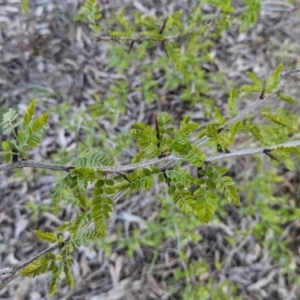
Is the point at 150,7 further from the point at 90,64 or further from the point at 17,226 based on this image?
the point at 17,226

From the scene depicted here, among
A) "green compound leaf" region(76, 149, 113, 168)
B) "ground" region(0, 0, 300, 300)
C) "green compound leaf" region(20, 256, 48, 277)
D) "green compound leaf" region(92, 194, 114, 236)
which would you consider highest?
"green compound leaf" region(76, 149, 113, 168)

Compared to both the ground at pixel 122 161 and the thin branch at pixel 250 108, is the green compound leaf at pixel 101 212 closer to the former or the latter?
the thin branch at pixel 250 108

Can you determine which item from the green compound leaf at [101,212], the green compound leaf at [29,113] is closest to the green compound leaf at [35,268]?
the green compound leaf at [101,212]

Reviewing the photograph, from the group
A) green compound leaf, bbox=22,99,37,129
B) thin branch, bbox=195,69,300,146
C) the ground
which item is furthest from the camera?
the ground

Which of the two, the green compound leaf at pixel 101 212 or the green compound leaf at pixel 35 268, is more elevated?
the green compound leaf at pixel 101 212

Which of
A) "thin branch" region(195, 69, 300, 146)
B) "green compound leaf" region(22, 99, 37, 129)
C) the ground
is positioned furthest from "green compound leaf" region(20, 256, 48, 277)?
the ground

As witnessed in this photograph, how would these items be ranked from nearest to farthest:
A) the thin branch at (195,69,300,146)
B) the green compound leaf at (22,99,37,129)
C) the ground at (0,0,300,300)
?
the green compound leaf at (22,99,37,129) < the thin branch at (195,69,300,146) < the ground at (0,0,300,300)

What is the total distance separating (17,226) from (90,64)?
121 centimetres

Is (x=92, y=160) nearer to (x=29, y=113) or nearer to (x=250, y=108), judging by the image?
(x=29, y=113)

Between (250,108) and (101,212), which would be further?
(250,108)

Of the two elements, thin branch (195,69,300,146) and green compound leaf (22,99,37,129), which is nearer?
green compound leaf (22,99,37,129)

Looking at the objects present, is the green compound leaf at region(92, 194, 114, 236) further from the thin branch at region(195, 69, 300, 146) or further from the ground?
the ground

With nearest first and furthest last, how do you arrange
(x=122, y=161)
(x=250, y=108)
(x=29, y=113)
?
(x=29, y=113)
(x=250, y=108)
(x=122, y=161)

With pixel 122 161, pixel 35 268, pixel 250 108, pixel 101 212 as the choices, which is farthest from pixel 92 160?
pixel 122 161
